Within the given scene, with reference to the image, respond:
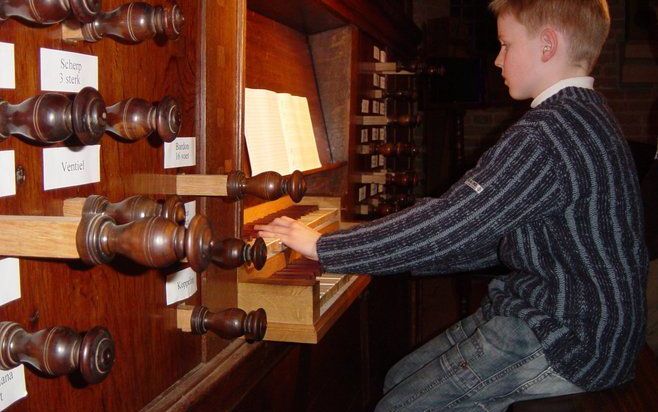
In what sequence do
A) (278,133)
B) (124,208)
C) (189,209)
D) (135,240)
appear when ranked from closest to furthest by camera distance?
(135,240) < (124,208) < (189,209) < (278,133)

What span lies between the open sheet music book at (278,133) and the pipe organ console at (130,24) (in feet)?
3.33

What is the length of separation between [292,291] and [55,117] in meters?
0.92

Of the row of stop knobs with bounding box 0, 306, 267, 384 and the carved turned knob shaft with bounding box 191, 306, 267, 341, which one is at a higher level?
the row of stop knobs with bounding box 0, 306, 267, 384

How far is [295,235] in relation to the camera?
160 cm

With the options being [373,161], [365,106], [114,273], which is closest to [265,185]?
[114,273]

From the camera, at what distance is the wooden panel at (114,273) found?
915 mm

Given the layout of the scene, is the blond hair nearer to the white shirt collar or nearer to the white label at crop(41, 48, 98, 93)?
the white shirt collar

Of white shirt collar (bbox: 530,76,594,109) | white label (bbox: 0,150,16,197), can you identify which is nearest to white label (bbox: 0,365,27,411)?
white label (bbox: 0,150,16,197)

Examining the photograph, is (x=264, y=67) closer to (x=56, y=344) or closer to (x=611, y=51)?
(x=56, y=344)

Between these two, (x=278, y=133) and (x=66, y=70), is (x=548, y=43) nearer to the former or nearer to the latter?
(x=278, y=133)

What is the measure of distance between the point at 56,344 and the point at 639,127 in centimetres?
626

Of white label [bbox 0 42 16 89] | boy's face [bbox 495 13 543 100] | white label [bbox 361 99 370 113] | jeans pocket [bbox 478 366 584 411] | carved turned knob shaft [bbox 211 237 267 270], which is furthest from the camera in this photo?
white label [bbox 361 99 370 113]

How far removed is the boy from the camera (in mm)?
1536

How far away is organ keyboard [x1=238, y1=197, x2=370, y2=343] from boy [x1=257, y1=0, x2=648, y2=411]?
0.37 feet
